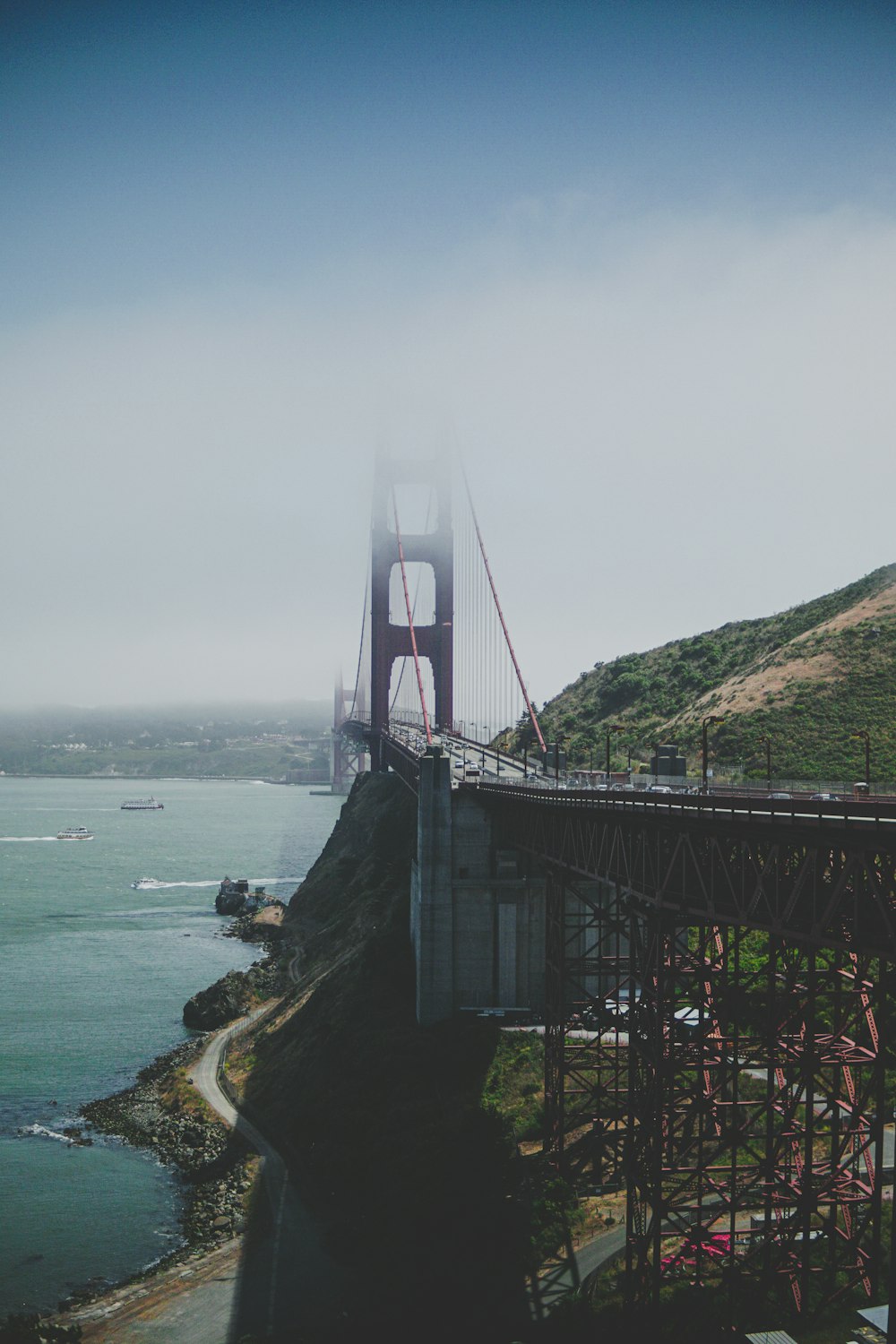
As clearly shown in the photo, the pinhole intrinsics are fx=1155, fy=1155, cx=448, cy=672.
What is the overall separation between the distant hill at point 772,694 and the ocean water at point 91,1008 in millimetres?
25967

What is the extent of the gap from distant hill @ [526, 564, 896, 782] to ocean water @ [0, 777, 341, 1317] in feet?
85.2

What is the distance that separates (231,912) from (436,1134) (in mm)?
48464

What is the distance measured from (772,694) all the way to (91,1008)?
3945 centimetres

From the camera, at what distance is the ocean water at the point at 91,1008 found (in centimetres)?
2978

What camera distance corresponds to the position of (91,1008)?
2016 inches

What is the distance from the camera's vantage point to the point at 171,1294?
87.0 feet

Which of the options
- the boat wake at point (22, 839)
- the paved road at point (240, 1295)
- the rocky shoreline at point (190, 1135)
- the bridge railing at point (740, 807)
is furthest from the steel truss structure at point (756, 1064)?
the boat wake at point (22, 839)

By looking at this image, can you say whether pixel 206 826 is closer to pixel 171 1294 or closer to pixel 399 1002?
pixel 399 1002

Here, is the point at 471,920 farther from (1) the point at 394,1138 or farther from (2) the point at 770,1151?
(2) the point at 770,1151

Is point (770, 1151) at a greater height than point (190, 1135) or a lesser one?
greater

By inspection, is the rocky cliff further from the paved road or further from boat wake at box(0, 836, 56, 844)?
boat wake at box(0, 836, 56, 844)

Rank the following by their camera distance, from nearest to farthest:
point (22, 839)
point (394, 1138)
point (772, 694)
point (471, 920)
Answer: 1. point (394, 1138)
2. point (471, 920)
3. point (772, 694)
4. point (22, 839)

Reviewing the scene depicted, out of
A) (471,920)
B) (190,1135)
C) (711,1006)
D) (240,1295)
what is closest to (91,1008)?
(190,1135)

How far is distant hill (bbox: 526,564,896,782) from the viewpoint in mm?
56312
